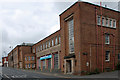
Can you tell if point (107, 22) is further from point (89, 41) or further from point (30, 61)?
point (30, 61)

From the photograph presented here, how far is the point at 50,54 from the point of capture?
41.9m

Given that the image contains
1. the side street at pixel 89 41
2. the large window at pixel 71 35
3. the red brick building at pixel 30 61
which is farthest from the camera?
the red brick building at pixel 30 61

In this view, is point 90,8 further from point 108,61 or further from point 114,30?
point 108,61

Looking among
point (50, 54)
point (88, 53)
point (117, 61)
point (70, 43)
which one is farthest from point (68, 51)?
point (50, 54)

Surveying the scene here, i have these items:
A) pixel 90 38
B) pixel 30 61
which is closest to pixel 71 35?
pixel 90 38

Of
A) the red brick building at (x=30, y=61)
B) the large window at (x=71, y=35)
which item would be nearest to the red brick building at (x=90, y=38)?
the large window at (x=71, y=35)

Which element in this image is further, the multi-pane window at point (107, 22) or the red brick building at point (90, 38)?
the multi-pane window at point (107, 22)

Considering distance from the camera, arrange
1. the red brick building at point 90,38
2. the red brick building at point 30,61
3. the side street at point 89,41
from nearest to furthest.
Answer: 1. the side street at point 89,41
2. the red brick building at point 90,38
3. the red brick building at point 30,61

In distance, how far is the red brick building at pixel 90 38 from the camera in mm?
24359

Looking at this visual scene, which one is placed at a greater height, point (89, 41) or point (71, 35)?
point (71, 35)

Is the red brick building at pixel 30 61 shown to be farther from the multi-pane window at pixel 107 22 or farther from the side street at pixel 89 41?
the multi-pane window at pixel 107 22

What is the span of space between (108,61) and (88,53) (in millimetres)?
4841

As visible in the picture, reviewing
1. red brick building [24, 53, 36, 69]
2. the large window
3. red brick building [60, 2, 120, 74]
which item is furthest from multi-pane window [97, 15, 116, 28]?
red brick building [24, 53, 36, 69]

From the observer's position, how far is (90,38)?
82.7 ft
